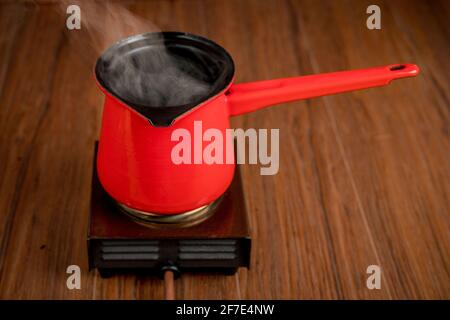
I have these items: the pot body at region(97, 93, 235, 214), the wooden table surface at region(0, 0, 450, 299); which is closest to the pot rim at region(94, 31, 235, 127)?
the pot body at region(97, 93, 235, 214)

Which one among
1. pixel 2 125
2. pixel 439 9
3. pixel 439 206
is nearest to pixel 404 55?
pixel 439 9

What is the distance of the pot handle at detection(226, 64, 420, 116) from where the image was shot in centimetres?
88

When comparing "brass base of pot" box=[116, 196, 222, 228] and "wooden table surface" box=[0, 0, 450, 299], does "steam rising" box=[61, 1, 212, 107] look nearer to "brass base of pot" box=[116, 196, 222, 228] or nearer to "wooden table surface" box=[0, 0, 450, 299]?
"brass base of pot" box=[116, 196, 222, 228]

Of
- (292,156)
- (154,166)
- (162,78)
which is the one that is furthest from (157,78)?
(292,156)

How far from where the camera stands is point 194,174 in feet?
2.90

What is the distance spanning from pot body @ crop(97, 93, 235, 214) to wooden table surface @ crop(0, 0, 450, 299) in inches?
6.7

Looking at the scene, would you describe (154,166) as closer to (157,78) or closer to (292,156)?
(157,78)

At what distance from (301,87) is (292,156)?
1.23ft

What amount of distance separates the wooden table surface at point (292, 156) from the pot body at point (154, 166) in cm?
17

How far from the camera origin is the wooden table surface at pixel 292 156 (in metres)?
1.01

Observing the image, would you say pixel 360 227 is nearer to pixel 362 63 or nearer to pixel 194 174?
pixel 194 174

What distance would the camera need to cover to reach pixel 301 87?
0.88 metres

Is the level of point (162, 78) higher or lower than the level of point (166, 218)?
higher

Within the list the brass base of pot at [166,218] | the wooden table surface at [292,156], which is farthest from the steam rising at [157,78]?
the wooden table surface at [292,156]
